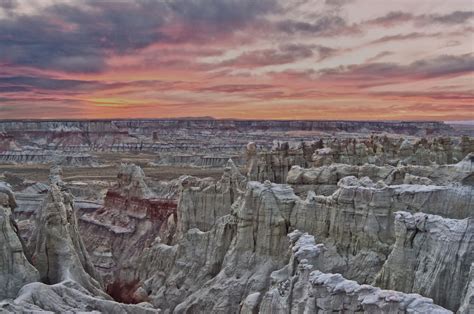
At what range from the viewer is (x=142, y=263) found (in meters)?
41.0

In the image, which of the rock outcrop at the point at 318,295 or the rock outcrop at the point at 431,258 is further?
the rock outcrop at the point at 431,258

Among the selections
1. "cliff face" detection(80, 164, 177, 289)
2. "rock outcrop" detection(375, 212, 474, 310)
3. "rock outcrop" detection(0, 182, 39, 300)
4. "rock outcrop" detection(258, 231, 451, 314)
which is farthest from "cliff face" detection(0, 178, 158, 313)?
"cliff face" detection(80, 164, 177, 289)

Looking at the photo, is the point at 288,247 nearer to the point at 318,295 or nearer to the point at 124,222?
the point at 318,295

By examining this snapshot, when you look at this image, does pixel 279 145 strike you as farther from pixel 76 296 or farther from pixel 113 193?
pixel 76 296

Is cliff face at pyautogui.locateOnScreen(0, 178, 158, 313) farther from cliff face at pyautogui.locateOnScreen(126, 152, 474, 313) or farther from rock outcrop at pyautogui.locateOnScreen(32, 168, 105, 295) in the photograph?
cliff face at pyautogui.locateOnScreen(126, 152, 474, 313)

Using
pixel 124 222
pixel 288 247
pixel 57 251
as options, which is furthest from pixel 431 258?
pixel 124 222

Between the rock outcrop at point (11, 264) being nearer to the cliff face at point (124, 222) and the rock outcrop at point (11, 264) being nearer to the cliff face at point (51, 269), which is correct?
the cliff face at point (51, 269)

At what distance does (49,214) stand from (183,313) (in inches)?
361

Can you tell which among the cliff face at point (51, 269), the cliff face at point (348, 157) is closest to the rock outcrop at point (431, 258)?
the cliff face at point (51, 269)

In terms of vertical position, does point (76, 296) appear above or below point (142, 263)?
above

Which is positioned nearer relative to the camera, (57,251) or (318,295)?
(318,295)

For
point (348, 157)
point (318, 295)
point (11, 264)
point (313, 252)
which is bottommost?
point (11, 264)

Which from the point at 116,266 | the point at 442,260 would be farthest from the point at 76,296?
the point at 116,266

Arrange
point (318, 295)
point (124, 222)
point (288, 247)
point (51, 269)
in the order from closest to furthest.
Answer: point (318, 295), point (51, 269), point (288, 247), point (124, 222)
